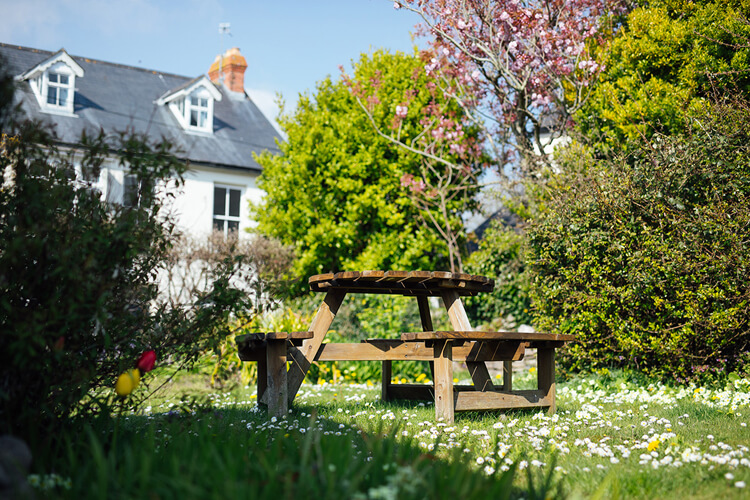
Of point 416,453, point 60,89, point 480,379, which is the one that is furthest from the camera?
point 60,89

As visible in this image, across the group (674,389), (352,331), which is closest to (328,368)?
(352,331)

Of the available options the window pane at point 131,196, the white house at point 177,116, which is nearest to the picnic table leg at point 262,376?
the window pane at point 131,196

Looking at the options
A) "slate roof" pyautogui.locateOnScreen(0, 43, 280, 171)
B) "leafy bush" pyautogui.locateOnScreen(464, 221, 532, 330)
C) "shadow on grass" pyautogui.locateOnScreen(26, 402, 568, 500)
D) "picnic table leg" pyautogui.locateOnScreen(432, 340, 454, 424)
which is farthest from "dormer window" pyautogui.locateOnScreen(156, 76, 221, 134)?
"shadow on grass" pyautogui.locateOnScreen(26, 402, 568, 500)

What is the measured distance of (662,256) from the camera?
20.9 ft

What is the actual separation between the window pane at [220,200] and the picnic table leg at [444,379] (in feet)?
43.4

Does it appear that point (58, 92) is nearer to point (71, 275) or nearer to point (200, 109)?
point (200, 109)

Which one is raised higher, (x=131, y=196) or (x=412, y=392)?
(x=131, y=196)

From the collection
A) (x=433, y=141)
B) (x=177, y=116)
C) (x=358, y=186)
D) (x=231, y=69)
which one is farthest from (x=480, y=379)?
(x=231, y=69)

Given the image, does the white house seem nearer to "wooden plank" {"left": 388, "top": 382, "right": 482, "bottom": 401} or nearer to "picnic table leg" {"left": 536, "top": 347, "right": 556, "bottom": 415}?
"wooden plank" {"left": 388, "top": 382, "right": 482, "bottom": 401}

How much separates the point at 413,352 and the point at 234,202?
13.1m

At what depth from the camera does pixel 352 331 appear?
10.2 m

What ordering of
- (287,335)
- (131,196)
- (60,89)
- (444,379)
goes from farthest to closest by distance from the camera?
(60,89)
(287,335)
(444,379)
(131,196)

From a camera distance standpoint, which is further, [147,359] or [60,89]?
[60,89]

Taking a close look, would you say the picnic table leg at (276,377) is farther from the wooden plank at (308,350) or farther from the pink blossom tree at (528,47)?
the pink blossom tree at (528,47)
